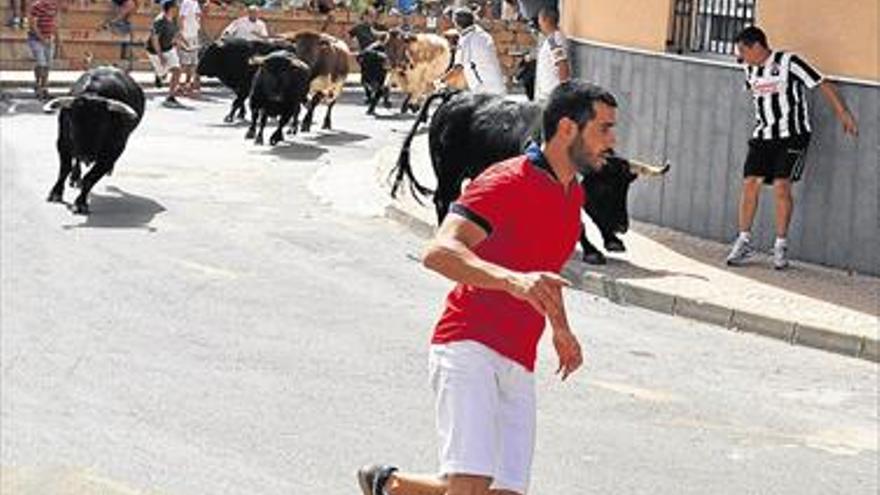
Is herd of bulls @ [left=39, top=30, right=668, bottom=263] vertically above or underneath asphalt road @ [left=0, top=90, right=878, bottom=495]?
above

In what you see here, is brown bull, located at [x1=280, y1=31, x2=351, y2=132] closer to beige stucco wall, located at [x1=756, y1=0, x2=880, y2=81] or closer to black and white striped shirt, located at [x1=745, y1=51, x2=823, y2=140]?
beige stucco wall, located at [x1=756, y1=0, x2=880, y2=81]

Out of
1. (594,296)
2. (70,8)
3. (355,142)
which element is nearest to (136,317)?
(594,296)

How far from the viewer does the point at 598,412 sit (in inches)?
385

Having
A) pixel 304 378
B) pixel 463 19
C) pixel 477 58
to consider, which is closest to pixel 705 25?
pixel 477 58

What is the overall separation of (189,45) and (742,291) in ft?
62.0

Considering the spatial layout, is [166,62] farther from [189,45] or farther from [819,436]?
[819,436]

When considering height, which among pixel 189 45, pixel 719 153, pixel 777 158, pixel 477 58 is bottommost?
pixel 189 45

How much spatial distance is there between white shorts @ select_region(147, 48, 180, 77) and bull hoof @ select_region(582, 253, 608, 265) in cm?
1592

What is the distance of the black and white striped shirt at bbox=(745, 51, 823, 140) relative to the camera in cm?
1401

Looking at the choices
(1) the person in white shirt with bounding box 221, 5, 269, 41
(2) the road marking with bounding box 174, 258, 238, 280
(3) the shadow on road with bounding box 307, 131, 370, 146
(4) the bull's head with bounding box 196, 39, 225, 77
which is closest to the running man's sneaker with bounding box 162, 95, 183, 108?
(1) the person in white shirt with bounding box 221, 5, 269, 41

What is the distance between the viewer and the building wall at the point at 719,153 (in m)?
14.0

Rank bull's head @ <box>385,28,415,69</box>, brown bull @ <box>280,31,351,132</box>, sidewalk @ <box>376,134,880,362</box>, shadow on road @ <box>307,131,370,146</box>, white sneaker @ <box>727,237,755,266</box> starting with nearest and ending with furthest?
sidewalk @ <box>376,134,880,362</box>, white sneaker @ <box>727,237,755,266</box>, shadow on road @ <box>307,131,370,146</box>, brown bull @ <box>280,31,351,132</box>, bull's head @ <box>385,28,415,69</box>

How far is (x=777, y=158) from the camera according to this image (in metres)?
14.2

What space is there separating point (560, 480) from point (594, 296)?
5308 millimetres
